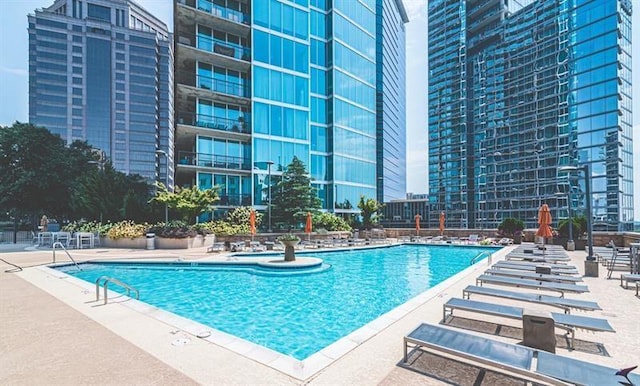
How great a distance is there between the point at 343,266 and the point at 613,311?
9219 mm

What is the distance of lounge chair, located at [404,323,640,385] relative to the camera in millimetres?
2834

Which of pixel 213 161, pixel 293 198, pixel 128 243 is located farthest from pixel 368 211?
pixel 128 243

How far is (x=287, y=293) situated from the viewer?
369 inches

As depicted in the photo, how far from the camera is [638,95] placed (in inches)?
1486

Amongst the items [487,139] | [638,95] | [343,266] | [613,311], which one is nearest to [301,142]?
[343,266]

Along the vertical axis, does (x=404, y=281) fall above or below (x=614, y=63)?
below

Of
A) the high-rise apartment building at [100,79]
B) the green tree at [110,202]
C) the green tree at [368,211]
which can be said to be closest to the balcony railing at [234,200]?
the green tree at [110,202]

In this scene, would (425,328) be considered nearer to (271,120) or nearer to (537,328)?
(537,328)

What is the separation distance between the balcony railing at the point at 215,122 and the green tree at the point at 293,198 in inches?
227

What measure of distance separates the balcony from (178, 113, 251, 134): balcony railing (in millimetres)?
7626

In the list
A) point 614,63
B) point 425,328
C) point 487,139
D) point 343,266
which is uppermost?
point 614,63

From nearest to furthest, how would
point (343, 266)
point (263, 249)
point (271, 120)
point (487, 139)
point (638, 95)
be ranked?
point (343, 266) < point (263, 249) < point (271, 120) < point (638, 95) < point (487, 139)

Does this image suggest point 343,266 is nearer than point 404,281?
No

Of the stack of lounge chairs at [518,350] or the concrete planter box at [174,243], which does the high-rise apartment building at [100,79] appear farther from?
the stack of lounge chairs at [518,350]
